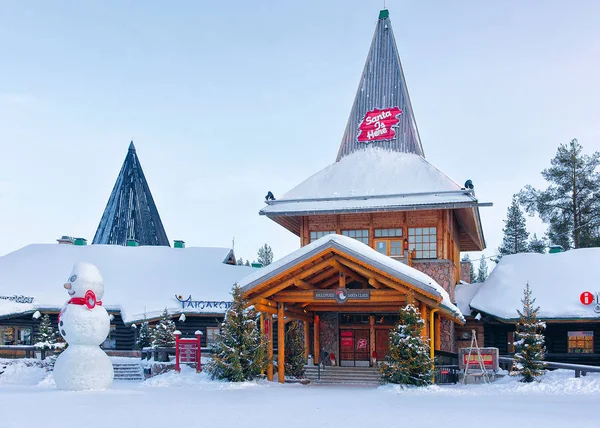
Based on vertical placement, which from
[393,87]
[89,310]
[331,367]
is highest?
[393,87]

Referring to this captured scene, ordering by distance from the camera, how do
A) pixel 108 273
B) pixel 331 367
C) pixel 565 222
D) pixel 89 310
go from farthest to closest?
pixel 565 222 < pixel 108 273 < pixel 331 367 < pixel 89 310

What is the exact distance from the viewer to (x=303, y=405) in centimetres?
1398

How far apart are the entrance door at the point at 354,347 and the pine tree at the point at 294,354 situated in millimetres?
3448

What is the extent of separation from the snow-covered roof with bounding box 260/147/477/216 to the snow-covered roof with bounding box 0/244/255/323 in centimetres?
688

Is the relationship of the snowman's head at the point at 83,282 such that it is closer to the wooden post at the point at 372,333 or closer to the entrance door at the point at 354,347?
the entrance door at the point at 354,347

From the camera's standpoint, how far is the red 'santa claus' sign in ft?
96.0

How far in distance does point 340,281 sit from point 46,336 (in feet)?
46.4

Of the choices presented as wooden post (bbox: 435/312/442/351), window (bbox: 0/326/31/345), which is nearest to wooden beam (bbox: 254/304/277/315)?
wooden post (bbox: 435/312/442/351)

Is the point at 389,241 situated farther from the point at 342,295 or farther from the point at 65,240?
the point at 65,240

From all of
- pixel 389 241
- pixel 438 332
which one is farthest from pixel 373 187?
pixel 438 332

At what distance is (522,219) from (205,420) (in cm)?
5068

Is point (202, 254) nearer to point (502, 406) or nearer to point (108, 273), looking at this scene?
point (108, 273)

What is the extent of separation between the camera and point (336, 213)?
2547 centimetres

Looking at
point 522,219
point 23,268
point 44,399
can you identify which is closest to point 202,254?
point 23,268
